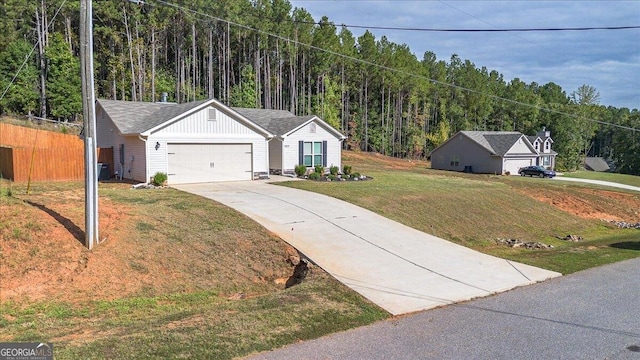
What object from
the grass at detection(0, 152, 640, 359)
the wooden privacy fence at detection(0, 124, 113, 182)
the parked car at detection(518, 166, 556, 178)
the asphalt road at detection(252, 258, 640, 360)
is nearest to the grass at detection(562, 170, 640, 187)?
the parked car at detection(518, 166, 556, 178)

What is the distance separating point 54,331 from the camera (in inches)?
256

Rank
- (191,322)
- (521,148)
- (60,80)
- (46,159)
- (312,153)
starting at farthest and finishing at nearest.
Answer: (521,148)
(60,80)
(312,153)
(46,159)
(191,322)

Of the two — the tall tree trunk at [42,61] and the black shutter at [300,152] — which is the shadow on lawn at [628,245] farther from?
the tall tree trunk at [42,61]

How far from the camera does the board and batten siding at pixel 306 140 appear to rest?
87.2 feet

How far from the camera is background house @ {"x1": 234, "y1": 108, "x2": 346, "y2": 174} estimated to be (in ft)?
87.0

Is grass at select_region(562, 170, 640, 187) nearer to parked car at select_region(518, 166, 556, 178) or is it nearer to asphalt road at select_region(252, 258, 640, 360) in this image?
parked car at select_region(518, 166, 556, 178)

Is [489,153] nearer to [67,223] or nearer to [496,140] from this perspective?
[496,140]

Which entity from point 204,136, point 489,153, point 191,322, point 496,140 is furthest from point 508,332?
point 496,140

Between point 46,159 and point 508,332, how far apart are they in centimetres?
1960

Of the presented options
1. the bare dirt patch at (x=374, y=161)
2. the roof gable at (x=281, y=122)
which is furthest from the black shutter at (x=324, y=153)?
the bare dirt patch at (x=374, y=161)

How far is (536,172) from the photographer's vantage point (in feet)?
154

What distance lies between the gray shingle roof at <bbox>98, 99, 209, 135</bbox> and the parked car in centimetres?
3832

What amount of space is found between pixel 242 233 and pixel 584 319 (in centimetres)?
817

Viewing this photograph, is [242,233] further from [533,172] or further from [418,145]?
[418,145]
